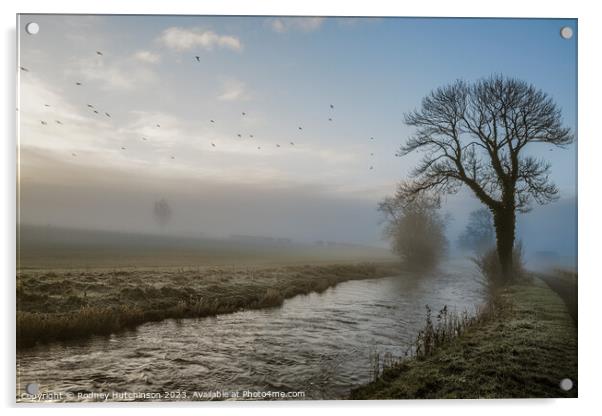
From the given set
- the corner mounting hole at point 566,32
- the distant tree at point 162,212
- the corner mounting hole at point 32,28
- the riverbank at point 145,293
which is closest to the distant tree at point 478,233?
the riverbank at point 145,293

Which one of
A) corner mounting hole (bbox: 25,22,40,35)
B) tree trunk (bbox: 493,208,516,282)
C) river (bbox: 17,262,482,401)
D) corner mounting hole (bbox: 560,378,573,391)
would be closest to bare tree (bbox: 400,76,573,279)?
tree trunk (bbox: 493,208,516,282)

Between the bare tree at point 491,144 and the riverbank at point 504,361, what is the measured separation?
1.93 ft

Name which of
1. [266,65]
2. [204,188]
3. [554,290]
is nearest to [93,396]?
[204,188]

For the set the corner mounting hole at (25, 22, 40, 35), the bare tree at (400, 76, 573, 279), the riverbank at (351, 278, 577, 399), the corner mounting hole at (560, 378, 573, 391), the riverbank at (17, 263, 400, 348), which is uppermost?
the corner mounting hole at (25, 22, 40, 35)

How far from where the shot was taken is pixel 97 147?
5.09m

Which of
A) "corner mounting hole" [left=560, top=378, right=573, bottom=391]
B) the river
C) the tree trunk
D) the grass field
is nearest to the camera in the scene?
the river

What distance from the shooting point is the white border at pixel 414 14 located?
4.79 meters

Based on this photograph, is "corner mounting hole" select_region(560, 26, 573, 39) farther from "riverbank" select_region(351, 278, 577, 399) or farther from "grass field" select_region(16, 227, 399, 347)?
"grass field" select_region(16, 227, 399, 347)

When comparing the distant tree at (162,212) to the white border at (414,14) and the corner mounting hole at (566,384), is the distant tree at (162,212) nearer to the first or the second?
the white border at (414,14)

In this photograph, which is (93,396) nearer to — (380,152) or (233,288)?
(233,288)

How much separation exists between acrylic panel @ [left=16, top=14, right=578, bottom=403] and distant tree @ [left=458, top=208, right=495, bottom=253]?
0.02 meters

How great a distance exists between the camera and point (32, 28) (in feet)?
16.3

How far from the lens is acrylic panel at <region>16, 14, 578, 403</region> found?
490cm
